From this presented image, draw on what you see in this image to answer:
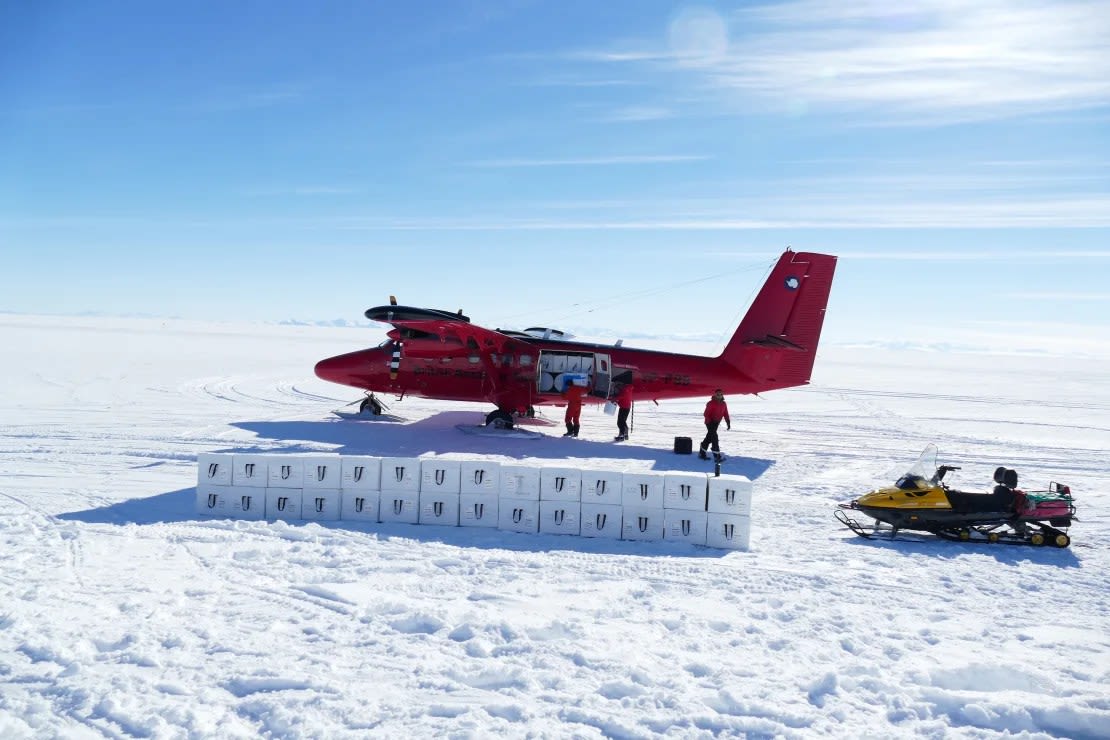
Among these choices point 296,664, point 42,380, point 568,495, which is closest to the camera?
point 296,664

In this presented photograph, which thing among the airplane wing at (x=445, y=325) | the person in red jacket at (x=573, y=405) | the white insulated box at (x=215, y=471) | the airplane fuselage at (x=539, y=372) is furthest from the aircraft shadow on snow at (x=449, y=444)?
the white insulated box at (x=215, y=471)

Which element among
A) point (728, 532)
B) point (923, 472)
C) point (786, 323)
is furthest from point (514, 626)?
point (786, 323)

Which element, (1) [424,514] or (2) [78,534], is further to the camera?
(1) [424,514]

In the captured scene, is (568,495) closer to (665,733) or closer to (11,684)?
(665,733)

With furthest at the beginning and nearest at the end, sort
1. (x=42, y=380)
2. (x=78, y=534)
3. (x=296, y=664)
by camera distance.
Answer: (x=42, y=380)
(x=78, y=534)
(x=296, y=664)

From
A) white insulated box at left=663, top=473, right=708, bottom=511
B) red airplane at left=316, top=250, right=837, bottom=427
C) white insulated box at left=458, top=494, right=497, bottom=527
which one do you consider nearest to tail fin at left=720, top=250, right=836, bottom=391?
red airplane at left=316, top=250, right=837, bottom=427

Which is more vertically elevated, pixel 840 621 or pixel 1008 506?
pixel 1008 506

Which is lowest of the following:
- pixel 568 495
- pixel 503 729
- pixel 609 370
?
pixel 503 729

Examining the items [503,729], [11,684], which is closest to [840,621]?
[503,729]
